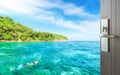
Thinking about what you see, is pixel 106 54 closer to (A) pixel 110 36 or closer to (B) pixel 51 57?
(A) pixel 110 36

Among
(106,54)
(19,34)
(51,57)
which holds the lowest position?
(51,57)

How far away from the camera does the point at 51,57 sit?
2773 millimetres

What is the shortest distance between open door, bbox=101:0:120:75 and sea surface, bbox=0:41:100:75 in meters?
1.87

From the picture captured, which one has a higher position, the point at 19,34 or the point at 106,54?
the point at 19,34

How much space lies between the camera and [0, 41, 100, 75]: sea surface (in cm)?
264

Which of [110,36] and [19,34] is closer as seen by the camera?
[110,36]

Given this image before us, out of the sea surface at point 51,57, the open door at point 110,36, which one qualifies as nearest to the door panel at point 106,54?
the open door at point 110,36

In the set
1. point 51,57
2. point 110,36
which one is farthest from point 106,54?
point 51,57

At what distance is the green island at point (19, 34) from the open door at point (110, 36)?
188 centimetres

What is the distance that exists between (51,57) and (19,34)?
576 mm

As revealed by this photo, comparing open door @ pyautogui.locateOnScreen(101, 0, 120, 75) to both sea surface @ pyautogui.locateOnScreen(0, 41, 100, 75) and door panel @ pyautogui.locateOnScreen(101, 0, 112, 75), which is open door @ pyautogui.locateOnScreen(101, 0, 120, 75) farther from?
sea surface @ pyautogui.locateOnScreen(0, 41, 100, 75)

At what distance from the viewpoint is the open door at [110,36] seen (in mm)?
822

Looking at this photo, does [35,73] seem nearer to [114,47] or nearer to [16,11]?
[16,11]

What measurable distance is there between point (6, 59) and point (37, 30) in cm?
59
